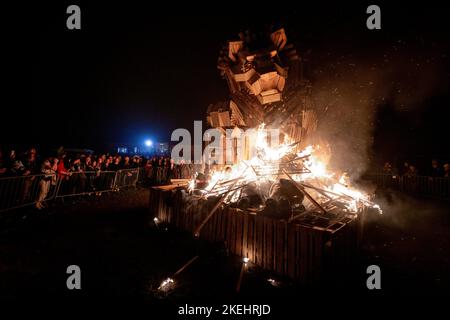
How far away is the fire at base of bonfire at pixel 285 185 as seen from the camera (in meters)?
5.33

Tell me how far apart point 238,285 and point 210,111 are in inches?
252

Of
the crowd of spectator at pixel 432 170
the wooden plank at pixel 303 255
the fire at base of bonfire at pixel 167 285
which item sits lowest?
the fire at base of bonfire at pixel 167 285

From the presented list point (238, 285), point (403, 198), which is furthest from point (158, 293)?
point (403, 198)

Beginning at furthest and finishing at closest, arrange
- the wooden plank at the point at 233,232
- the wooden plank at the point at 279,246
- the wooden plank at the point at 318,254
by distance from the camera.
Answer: the wooden plank at the point at 233,232, the wooden plank at the point at 279,246, the wooden plank at the point at 318,254

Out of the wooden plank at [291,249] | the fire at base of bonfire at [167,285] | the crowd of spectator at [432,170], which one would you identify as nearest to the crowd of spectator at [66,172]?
the fire at base of bonfire at [167,285]

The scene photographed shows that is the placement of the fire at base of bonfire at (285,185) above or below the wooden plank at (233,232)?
above

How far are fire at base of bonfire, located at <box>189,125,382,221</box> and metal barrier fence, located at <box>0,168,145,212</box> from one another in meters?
6.15

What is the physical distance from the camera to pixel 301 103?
762 cm

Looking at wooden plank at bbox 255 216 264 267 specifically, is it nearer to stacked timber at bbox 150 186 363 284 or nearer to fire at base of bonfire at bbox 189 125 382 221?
stacked timber at bbox 150 186 363 284

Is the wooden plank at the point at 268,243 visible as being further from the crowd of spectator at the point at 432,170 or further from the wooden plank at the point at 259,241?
the crowd of spectator at the point at 432,170

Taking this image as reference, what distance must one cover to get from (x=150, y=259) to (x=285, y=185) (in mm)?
3662

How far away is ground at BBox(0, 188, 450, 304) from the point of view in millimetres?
4027

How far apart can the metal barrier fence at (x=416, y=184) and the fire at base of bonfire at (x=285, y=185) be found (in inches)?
342
